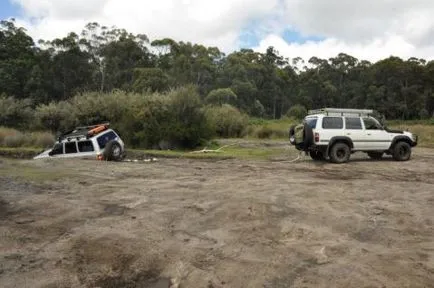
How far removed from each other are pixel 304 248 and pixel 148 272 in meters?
2.34

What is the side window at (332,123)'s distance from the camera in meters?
19.6

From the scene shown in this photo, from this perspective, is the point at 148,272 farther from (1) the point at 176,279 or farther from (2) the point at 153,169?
(2) the point at 153,169

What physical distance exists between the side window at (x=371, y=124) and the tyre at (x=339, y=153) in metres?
1.29

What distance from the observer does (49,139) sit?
31.0 m

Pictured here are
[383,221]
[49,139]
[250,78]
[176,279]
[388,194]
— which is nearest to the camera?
[176,279]

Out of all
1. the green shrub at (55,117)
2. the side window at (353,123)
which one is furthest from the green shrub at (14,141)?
the side window at (353,123)

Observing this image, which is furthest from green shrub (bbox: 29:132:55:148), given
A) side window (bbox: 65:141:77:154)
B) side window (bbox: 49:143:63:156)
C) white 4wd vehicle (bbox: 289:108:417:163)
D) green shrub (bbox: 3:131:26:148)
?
white 4wd vehicle (bbox: 289:108:417:163)

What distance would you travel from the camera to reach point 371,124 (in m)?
20.4

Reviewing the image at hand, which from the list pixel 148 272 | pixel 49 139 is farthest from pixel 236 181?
pixel 49 139

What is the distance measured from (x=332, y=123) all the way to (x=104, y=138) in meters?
9.48

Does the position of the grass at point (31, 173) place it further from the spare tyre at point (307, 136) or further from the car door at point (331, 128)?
the car door at point (331, 128)

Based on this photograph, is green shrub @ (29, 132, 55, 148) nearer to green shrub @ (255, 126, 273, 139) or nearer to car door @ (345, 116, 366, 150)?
green shrub @ (255, 126, 273, 139)

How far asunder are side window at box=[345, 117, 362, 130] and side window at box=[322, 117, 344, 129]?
227mm

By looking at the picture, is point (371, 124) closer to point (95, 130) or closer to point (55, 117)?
point (95, 130)
